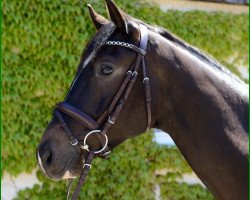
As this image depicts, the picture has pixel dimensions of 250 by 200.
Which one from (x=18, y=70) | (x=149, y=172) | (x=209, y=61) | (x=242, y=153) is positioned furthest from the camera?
(x=149, y=172)

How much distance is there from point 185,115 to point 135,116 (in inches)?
8.9

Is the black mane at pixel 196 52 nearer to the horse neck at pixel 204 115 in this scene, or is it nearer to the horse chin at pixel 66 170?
the horse neck at pixel 204 115

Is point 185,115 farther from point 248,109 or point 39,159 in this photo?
point 39,159

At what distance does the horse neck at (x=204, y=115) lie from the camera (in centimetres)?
223

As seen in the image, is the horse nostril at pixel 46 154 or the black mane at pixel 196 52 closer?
the horse nostril at pixel 46 154

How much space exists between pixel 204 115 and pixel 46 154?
2.40ft

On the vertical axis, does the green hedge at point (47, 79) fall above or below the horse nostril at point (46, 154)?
below

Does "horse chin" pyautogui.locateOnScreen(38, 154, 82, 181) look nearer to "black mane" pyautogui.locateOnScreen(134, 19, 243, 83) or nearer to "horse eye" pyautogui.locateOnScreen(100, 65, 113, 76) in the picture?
"horse eye" pyautogui.locateOnScreen(100, 65, 113, 76)

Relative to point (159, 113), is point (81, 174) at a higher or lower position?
lower

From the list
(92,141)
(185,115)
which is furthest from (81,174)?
(185,115)

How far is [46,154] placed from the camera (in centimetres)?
230

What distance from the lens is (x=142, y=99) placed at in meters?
2.31

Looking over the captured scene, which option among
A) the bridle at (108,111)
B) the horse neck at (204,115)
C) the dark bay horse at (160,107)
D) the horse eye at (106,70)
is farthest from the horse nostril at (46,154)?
the horse neck at (204,115)

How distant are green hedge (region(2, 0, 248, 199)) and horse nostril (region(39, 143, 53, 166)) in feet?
8.24
